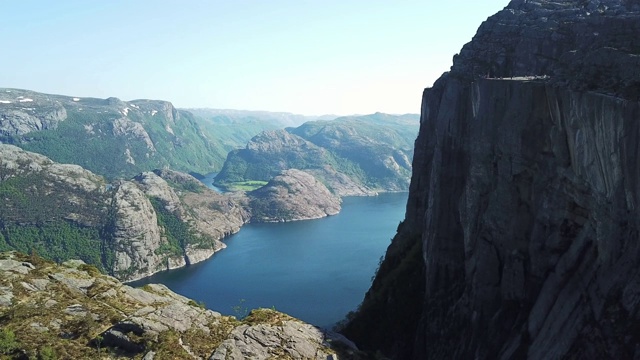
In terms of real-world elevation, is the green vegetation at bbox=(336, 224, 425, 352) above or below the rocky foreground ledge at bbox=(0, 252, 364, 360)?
below

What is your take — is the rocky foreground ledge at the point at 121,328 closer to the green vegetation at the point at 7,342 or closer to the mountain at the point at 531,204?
the green vegetation at the point at 7,342

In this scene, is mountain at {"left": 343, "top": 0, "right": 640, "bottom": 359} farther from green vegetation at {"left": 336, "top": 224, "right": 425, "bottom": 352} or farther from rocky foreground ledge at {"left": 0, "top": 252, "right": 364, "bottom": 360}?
rocky foreground ledge at {"left": 0, "top": 252, "right": 364, "bottom": 360}

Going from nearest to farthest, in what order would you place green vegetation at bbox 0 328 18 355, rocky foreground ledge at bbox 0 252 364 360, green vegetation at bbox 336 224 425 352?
green vegetation at bbox 0 328 18 355, rocky foreground ledge at bbox 0 252 364 360, green vegetation at bbox 336 224 425 352

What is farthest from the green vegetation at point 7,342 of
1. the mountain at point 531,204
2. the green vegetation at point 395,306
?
the green vegetation at point 395,306

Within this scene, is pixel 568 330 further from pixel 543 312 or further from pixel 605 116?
pixel 605 116

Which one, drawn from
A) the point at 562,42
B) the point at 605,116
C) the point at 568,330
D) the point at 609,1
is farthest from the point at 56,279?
the point at 609,1

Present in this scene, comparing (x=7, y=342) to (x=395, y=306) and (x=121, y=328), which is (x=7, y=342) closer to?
(x=121, y=328)

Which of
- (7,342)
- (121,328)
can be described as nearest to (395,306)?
(121,328)

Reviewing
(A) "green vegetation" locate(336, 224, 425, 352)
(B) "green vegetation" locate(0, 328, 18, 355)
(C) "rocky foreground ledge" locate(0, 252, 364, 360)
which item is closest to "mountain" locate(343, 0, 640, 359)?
(A) "green vegetation" locate(336, 224, 425, 352)
